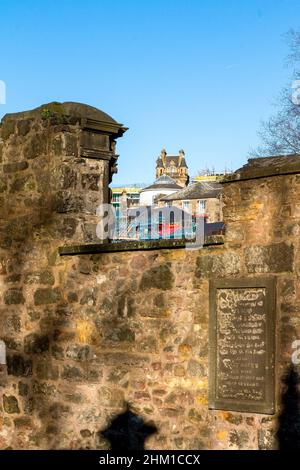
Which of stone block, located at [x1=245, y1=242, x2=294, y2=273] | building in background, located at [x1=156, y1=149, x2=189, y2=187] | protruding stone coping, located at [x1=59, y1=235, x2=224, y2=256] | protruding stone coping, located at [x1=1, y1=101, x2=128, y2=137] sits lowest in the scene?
stone block, located at [x1=245, y1=242, x2=294, y2=273]

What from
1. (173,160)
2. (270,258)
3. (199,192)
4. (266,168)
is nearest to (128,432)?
(270,258)

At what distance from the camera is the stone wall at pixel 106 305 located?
6508 millimetres

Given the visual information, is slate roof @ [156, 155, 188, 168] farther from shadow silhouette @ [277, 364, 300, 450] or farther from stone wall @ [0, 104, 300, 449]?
shadow silhouette @ [277, 364, 300, 450]

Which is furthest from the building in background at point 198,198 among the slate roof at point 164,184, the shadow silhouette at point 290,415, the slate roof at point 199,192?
the shadow silhouette at point 290,415

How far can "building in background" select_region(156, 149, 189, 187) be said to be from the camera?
340 feet

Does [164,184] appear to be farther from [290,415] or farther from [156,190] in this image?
[290,415]

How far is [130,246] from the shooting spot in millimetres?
7414

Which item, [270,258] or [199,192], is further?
[199,192]

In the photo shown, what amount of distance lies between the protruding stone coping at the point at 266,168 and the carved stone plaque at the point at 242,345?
894 mm

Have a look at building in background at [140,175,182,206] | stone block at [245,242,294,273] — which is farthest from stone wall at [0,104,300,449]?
building in background at [140,175,182,206]

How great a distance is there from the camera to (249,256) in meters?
6.59

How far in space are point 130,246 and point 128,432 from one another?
5.83 ft

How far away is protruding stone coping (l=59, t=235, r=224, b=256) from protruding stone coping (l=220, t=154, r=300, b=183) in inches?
21.9
